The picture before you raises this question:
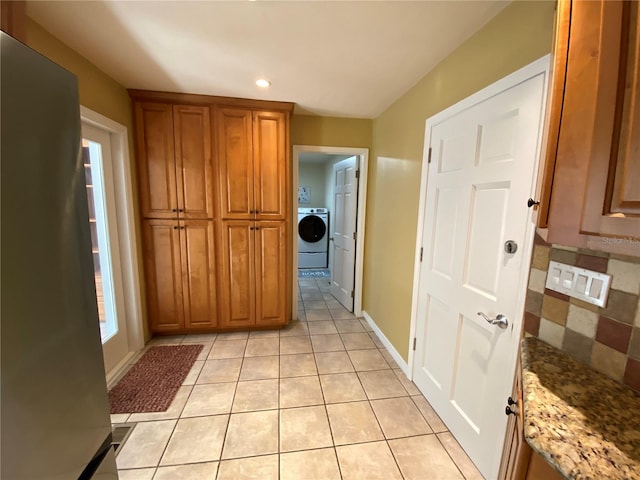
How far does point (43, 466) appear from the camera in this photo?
23.7 inches

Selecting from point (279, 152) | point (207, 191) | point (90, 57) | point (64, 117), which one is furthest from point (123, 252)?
point (64, 117)

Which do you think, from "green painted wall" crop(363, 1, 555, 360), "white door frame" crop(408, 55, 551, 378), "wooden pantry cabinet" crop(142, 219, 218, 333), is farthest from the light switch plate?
"wooden pantry cabinet" crop(142, 219, 218, 333)

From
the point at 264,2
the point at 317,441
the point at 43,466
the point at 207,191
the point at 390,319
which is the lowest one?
the point at 317,441

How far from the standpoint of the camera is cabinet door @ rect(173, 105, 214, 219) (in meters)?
2.40

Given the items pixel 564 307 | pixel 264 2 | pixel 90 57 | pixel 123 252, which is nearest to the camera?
pixel 564 307

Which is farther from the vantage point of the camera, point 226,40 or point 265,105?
point 265,105

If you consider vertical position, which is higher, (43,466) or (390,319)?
(43,466)

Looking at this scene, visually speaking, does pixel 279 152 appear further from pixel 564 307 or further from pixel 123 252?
pixel 564 307

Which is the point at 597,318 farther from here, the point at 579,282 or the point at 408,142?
the point at 408,142

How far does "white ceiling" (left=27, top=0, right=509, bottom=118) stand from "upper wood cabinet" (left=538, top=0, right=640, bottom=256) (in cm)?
87

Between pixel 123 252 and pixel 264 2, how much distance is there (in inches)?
84.4

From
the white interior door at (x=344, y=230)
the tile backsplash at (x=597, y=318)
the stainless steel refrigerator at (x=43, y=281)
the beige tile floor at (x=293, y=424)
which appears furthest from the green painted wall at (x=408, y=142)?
the stainless steel refrigerator at (x=43, y=281)

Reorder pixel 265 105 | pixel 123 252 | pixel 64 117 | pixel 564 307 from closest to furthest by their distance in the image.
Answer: pixel 64 117 → pixel 564 307 → pixel 123 252 → pixel 265 105

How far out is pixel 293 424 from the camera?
169 centimetres
